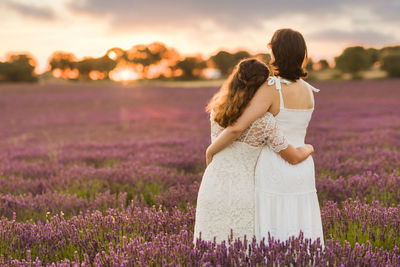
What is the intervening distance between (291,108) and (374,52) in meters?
86.0

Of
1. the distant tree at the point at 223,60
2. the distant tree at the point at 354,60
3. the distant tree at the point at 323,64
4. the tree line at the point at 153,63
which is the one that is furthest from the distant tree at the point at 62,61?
the distant tree at the point at 354,60

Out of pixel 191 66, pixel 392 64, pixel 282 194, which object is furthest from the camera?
pixel 191 66

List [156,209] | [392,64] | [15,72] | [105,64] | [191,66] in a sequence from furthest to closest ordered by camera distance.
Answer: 1. [105,64]
2. [191,66]
3. [15,72]
4. [392,64]
5. [156,209]

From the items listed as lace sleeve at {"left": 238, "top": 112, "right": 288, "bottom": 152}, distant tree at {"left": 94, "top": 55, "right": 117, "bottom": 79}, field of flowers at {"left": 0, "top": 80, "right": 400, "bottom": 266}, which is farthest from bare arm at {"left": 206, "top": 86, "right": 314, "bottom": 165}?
distant tree at {"left": 94, "top": 55, "right": 117, "bottom": 79}

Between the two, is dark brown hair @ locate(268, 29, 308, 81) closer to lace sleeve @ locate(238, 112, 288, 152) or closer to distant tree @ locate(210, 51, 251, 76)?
lace sleeve @ locate(238, 112, 288, 152)

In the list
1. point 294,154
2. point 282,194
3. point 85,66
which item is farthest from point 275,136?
point 85,66

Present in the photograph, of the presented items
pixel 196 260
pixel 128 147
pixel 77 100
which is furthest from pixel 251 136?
pixel 77 100

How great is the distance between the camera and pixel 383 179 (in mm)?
4191

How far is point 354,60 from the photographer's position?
6181 centimetres

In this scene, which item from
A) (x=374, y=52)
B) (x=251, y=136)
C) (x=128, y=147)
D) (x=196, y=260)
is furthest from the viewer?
(x=374, y=52)

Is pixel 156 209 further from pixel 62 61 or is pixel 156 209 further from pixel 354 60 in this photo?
pixel 62 61

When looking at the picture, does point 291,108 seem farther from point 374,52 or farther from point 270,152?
point 374,52

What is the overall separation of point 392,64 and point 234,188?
58713 millimetres

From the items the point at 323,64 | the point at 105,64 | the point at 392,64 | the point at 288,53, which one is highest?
the point at 105,64
